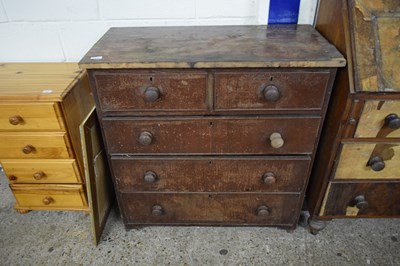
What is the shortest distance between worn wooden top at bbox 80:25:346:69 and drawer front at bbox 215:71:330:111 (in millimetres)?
53

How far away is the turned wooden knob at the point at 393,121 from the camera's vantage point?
3.61 ft

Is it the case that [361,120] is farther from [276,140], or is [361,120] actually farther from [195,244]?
[195,244]

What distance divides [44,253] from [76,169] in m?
0.47

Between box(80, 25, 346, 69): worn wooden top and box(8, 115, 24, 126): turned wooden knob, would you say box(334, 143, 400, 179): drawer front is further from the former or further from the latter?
box(8, 115, 24, 126): turned wooden knob

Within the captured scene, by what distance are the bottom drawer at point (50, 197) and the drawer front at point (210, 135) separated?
49cm

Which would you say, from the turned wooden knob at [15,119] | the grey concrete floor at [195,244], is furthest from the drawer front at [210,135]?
the grey concrete floor at [195,244]

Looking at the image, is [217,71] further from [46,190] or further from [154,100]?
[46,190]

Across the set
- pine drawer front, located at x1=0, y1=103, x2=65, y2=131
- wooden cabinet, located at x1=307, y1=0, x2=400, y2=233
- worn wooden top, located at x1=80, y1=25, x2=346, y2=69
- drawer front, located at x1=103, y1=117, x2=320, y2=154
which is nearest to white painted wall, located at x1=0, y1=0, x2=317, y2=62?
worn wooden top, located at x1=80, y1=25, x2=346, y2=69

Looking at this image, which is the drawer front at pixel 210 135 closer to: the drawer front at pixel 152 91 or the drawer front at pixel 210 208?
the drawer front at pixel 152 91

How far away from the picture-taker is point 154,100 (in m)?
1.12

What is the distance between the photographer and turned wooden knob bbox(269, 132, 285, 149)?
117 cm

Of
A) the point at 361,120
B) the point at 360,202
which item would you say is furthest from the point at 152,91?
the point at 360,202

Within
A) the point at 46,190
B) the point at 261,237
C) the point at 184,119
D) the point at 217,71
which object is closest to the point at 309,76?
the point at 217,71

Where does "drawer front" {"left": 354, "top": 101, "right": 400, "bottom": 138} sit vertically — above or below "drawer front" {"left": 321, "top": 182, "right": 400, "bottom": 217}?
above
